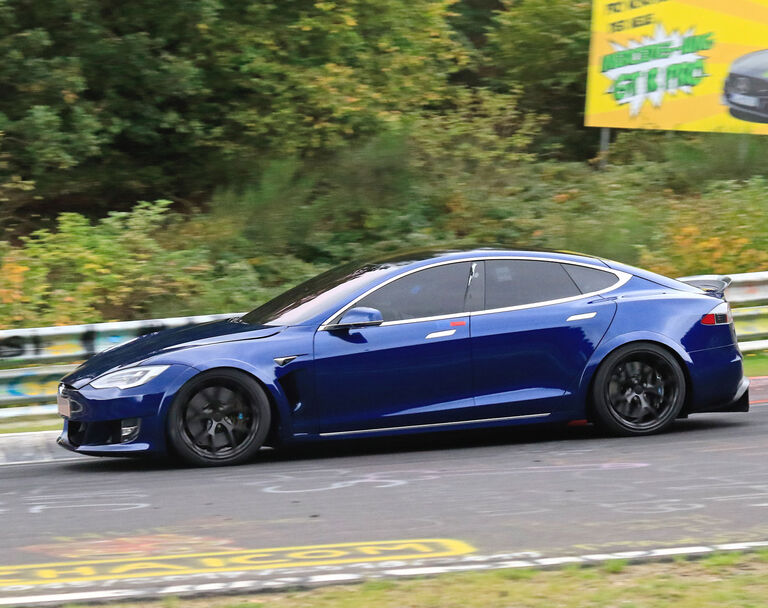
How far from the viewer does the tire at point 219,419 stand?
798 centimetres

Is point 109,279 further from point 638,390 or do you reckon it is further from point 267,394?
point 638,390

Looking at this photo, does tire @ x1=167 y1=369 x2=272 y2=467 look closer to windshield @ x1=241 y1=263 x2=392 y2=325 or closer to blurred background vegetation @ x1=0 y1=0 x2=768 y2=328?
windshield @ x1=241 y1=263 x2=392 y2=325

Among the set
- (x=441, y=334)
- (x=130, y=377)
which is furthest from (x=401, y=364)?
(x=130, y=377)

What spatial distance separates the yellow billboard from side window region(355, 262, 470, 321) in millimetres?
12296

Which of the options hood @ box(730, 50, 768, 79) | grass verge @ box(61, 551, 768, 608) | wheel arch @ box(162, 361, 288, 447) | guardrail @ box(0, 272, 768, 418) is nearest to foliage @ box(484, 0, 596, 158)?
hood @ box(730, 50, 768, 79)

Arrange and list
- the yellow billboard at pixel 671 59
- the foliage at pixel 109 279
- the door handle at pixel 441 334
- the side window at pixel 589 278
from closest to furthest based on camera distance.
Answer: the door handle at pixel 441 334, the side window at pixel 589 278, the foliage at pixel 109 279, the yellow billboard at pixel 671 59

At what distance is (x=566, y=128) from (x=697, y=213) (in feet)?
22.0

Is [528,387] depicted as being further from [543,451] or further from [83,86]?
[83,86]

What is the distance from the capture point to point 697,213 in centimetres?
1622

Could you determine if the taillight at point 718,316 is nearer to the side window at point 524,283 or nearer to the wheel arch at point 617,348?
the wheel arch at point 617,348

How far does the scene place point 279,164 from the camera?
16.9 metres

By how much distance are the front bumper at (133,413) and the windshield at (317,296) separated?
34.5 inches

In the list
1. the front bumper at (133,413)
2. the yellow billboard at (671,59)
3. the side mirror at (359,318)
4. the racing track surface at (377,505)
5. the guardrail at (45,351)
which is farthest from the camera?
the yellow billboard at (671,59)

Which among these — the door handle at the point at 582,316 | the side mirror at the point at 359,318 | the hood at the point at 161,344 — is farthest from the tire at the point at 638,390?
the hood at the point at 161,344
